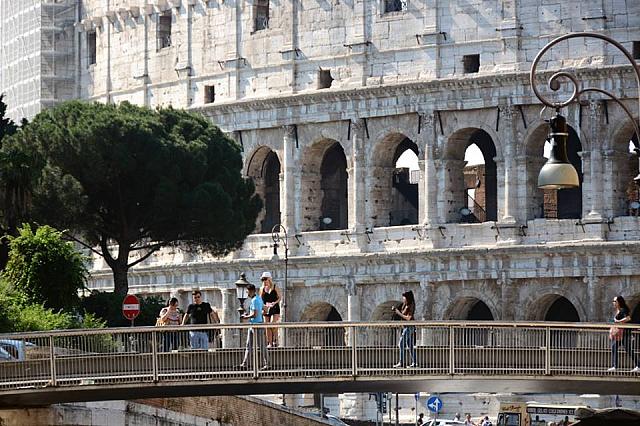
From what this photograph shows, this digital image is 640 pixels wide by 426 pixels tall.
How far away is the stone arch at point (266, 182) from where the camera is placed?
369 feet

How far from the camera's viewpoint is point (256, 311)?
5844cm

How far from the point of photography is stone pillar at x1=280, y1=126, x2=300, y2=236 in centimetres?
10975

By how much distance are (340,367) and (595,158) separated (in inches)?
1842

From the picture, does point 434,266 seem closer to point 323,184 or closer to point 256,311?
point 323,184

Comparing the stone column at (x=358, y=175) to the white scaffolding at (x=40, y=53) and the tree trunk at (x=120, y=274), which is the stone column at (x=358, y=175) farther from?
the white scaffolding at (x=40, y=53)

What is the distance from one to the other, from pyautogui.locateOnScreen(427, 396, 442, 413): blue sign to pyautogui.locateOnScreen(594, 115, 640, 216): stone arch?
9689 mm

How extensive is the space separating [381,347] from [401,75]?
5083 centimetres

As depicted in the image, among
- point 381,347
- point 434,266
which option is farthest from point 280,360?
point 434,266

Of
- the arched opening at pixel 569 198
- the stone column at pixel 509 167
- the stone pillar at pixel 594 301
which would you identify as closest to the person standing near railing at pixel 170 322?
the stone pillar at pixel 594 301

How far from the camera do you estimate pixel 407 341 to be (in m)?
55.4

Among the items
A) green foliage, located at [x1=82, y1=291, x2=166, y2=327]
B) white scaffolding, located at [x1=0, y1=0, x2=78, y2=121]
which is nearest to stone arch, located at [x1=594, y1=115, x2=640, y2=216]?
green foliage, located at [x1=82, y1=291, x2=166, y2=327]

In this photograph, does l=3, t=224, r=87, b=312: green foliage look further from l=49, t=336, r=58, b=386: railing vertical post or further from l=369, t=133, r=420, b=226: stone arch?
l=49, t=336, r=58, b=386: railing vertical post

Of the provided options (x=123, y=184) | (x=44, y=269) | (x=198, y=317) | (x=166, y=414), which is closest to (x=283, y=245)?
(x=123, y=184)

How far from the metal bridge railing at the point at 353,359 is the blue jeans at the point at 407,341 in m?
0.03
